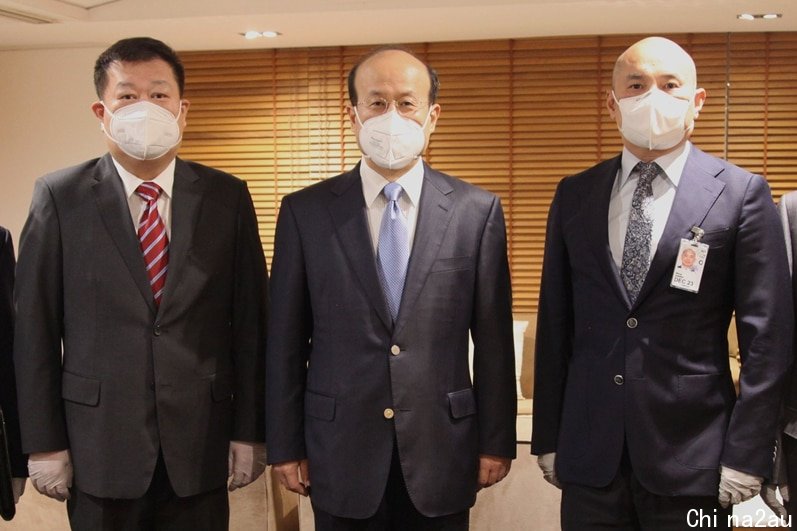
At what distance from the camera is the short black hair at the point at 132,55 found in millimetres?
2365

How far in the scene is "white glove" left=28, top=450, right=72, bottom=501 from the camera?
7.51ft

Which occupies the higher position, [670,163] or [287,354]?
[670,163]

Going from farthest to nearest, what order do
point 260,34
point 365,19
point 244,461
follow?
point 260,34 → point 365,19 → point 244,461

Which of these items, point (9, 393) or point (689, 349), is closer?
point (689, 349)

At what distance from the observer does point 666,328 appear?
2160 millimetres

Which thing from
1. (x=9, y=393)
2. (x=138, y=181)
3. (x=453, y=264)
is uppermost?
(x=138, y=181)

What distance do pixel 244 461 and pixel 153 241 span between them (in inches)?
24.7

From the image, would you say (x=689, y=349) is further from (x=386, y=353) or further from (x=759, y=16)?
(x=759, y=16)

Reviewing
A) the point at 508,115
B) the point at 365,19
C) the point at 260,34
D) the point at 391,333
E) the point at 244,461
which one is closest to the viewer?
the point at 391,333

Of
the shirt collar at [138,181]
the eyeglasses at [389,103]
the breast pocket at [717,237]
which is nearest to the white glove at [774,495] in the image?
the breast pocket at [717,237]

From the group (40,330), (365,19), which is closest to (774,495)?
(40,330)

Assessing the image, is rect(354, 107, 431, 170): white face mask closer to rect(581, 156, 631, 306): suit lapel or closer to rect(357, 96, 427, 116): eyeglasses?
rect(357, 96, 427, 116): eyeglasses

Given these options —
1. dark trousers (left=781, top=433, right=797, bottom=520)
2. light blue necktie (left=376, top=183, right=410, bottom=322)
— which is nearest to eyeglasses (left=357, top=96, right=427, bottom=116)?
light blue necktie (left=376, top=183, right=410, bottom=322)

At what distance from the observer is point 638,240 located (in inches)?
87.2
